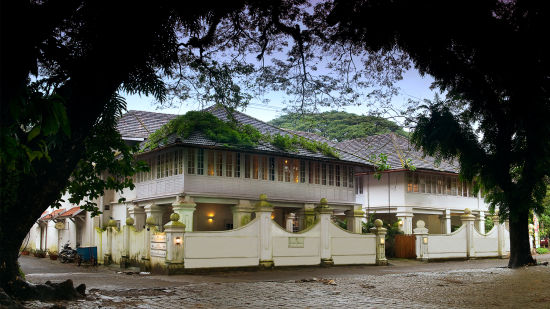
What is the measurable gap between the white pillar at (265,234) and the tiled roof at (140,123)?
8626 mm

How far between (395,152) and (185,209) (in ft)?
49.1

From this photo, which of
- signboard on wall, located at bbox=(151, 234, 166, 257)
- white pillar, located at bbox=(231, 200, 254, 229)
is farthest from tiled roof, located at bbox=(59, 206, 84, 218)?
signboard on wall, located at bbox=(151, 234, 166, 257)

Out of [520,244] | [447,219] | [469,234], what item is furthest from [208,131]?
[447,219]

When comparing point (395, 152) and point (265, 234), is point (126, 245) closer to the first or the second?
point (265, 234)

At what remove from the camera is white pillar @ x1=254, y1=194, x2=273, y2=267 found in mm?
19297

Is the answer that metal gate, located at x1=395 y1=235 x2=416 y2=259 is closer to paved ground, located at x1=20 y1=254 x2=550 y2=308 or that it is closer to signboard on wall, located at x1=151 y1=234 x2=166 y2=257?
paved ground, located at x1=20 y1=254 x2=550 y2=308

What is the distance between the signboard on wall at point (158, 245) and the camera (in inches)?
704

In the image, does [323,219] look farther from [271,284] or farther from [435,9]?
[435,9]

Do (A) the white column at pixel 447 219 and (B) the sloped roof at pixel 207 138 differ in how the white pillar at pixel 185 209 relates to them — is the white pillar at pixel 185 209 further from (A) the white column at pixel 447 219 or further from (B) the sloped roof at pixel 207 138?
(A) the white column at pixel 447 219

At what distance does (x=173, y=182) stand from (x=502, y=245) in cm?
1686

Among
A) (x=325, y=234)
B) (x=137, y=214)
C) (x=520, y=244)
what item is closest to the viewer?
(x=520, y=244)

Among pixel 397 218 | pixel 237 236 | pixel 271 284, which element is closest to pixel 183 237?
pixel 237 236

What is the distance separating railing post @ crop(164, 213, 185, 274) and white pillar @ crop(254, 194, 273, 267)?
3.03 meters

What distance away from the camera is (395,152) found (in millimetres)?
32156
